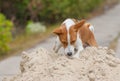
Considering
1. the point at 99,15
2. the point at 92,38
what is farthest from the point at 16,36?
the point at 92,38

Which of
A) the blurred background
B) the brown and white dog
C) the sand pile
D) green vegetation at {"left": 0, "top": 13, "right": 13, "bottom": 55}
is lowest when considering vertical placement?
the sand pile

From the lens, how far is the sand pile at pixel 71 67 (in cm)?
521

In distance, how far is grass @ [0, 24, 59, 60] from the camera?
35.0 feet

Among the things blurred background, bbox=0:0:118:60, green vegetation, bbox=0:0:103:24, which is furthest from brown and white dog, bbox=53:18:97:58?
green vegetation, bbox=0:0:103:24

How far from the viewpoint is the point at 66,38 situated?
581 centimetres

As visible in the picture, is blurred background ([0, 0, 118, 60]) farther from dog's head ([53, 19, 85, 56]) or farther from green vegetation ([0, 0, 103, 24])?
dog's head ([53, 19, 85, 56])

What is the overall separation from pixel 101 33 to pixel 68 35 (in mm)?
6579

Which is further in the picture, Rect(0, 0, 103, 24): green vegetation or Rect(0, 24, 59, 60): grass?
Rect(0, 0, 103, 24): green vegetation

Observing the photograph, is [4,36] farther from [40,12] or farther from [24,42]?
[40,12]

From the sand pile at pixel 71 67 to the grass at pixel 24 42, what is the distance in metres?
4.65

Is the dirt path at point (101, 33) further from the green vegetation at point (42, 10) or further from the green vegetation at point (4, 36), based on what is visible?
the green vegetation at point (42, 10)

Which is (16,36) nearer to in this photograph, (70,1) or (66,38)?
(70,1)

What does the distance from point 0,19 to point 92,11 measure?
600cm

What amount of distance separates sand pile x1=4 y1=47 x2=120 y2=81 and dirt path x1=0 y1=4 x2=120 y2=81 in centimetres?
268
